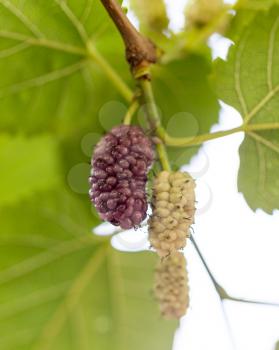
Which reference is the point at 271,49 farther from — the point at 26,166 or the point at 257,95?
the point at 26,166

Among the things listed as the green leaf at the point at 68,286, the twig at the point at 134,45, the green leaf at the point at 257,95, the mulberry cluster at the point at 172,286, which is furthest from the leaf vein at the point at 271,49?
the green leaf at the point at 68,286

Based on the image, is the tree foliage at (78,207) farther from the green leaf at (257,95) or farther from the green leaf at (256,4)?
the green leaf at (257,95)

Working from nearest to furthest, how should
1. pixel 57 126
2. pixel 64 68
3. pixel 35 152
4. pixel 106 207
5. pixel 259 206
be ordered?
pixel 106 207 < pixel 259 206 < pixel 64 68 < pixel 57 126 < pixel 35 152

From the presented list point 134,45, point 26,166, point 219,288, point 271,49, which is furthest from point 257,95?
point 26,166

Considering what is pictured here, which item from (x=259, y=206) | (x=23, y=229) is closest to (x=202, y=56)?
(x=259, y=206)

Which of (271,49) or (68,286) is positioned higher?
(271,49)

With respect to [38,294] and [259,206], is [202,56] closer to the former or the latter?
[259,206]
